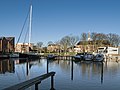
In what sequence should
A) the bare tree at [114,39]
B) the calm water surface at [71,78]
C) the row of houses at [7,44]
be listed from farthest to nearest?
the bare tree at [114,39], the row of houses at [7,44], the calm water surface at [71,78]

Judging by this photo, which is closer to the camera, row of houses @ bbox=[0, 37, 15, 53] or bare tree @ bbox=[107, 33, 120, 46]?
row of houses @ bbox=[0, 37, 15, 53]

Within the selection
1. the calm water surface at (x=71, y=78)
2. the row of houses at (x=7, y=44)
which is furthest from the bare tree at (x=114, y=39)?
the calm water surface at (x=71, y=78)

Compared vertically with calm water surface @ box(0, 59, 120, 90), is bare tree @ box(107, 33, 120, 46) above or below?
above

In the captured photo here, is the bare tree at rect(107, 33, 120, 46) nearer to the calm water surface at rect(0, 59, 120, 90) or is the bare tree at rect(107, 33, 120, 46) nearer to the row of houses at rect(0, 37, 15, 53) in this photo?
the row of houses at rect(0, 37, 15, 53)

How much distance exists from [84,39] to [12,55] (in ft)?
162

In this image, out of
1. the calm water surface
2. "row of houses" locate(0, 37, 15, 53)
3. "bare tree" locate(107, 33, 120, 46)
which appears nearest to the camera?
the calm water surface

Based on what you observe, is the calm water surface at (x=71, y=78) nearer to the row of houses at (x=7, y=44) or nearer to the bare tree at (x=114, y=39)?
the row of houses at (x=7, y=44)

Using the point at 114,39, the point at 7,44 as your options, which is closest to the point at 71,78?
the point at 7,44

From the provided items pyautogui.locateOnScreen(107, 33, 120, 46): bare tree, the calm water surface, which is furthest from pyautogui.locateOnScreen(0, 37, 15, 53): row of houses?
the calm water surface

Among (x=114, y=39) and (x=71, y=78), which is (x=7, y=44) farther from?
(x=71, y=78)

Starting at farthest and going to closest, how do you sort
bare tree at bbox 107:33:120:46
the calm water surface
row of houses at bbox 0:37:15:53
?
1. bare tree at bbox 107:33:120:46
2. row of houses at bbox 0:37:15:53
3. the calm water surface

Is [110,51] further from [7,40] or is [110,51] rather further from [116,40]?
[7,40]

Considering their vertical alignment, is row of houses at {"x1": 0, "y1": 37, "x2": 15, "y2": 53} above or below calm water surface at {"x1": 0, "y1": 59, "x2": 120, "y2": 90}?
above

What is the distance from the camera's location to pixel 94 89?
1991cm
